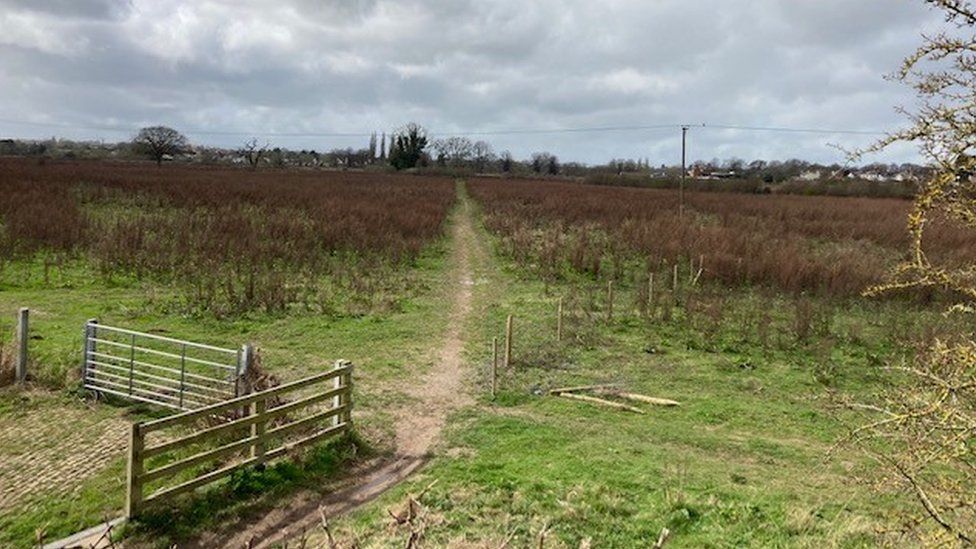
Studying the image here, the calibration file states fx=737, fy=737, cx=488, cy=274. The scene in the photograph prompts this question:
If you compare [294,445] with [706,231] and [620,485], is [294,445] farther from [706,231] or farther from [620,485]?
[706,231]

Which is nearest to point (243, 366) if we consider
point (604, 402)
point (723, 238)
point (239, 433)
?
point (239, 433)

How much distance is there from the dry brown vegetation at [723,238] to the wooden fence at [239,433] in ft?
43.2

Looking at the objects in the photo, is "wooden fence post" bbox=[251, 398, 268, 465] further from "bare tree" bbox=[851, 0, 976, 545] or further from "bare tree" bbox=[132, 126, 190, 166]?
"bare tree" bbox=[132, 126, 190, 166]

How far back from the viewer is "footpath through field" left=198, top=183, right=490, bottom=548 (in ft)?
23.3

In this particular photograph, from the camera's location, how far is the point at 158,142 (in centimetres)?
7506

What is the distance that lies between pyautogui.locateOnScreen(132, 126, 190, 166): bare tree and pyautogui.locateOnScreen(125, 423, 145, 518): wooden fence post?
71303mm

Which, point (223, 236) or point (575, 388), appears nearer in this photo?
point (575, 388)

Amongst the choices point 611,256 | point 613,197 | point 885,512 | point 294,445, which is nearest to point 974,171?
point 885,512

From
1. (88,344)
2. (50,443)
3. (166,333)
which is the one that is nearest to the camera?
(50,443)

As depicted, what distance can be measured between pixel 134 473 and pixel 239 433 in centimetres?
176

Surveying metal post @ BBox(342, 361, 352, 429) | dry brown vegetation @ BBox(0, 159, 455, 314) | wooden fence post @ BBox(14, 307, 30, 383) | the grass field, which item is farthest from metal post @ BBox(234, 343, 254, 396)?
dry brown vegetation @ BBox(0, 159, 455, 314)

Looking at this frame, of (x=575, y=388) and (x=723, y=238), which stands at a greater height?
(x=723, y=238)

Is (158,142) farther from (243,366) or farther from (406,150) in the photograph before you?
(243,366)

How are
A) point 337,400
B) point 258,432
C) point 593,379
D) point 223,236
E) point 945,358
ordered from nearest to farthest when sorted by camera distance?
point 945,358, point 258,432, point 337,400, point 593,379, point 223,236
